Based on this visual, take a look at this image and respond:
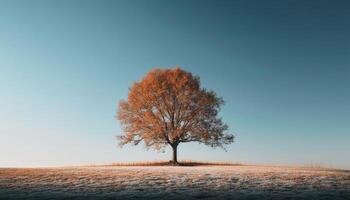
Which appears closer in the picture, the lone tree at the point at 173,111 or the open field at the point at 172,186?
the open field at the point at 172,186

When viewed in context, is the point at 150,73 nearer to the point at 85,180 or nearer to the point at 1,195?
the point at 85,180

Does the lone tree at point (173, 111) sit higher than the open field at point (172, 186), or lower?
higher

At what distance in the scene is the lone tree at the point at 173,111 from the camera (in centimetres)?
5034

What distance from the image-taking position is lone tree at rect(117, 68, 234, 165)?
50.3 metres

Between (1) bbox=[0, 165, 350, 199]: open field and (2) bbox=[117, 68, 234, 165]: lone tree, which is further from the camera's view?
(2) bbox=[117, 68, 234, 165]: lone tree

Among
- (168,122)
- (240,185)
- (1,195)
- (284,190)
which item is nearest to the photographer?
(1,195)

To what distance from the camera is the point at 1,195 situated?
18.2m

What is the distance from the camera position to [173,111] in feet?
167

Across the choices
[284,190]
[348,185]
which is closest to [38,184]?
→ [284,190]

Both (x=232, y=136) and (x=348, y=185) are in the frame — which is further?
(x=232, y=136)

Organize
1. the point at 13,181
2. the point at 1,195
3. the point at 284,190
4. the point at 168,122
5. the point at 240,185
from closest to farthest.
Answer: the point at 1,195 → the point at 284,190 → the point at 240,185 → the point at 13,181 → the point at 168,122

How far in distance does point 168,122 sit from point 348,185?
101ft

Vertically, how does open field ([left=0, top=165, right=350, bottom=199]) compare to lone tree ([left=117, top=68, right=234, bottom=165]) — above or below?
below

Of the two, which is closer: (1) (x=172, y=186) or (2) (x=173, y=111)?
(1) (x=172, y=186)
